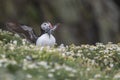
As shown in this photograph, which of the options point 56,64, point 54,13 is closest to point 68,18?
point 54,13

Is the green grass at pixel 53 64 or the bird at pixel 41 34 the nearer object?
the green grass at pixel 53 64

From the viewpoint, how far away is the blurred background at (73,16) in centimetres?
3403

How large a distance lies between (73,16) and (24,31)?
15696mm

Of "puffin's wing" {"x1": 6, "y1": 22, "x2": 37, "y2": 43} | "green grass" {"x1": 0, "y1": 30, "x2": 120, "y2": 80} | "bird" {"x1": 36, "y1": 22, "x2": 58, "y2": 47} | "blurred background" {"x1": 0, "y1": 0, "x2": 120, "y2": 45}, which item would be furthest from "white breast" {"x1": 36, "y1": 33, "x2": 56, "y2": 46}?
"blurred background" {"x1": 0, "y1": 0, "x2": 120, "y2": 45}

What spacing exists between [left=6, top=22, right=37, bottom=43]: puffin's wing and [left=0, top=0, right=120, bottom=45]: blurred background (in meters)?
11.8

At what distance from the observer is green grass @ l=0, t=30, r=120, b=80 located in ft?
46.7

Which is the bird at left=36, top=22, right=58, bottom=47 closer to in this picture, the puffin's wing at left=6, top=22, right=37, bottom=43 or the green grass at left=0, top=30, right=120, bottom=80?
the green grass at left=0, top=30, right=120, bottom=80

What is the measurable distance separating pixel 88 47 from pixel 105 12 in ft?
55.9

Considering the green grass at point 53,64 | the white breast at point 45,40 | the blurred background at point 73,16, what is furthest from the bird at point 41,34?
the blurred background at point 73,16

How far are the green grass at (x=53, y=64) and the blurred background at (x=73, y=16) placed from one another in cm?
1363

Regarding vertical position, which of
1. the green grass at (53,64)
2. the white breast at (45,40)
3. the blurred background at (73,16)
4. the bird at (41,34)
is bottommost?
the green grass at (53,64)

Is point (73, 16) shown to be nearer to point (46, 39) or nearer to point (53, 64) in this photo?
point (46, 39)

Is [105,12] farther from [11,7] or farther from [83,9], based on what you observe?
[11,7]

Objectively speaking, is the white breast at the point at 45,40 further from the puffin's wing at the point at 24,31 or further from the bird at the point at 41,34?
the puffin's wing at the point at 24,31
